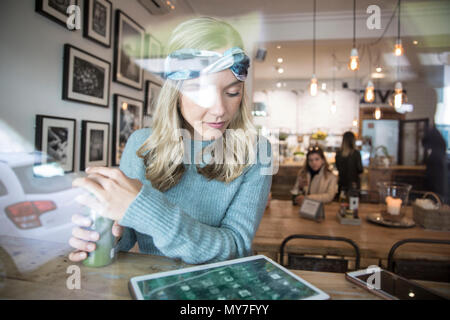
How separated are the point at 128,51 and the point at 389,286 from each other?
1489mm

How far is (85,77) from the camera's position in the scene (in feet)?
3.80

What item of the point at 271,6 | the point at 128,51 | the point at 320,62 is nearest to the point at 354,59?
the point at 271,6

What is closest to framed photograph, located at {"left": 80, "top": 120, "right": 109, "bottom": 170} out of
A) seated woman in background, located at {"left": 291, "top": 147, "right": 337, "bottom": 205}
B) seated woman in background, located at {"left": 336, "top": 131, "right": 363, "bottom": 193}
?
seated woman in background, located at {"left": 291, "top": 147, "right": 337, "bottom": 205}

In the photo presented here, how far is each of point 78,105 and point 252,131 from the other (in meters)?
0.76

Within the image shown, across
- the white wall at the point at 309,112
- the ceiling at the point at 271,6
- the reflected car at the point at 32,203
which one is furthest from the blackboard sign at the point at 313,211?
the white wall at the point at 309,112

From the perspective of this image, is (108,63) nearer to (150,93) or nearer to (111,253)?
(150,93)

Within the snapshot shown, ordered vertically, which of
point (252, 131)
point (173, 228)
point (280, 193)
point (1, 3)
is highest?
point (1, 3)

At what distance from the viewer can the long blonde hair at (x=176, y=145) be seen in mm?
660

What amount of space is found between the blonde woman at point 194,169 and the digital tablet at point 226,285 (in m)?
0.08

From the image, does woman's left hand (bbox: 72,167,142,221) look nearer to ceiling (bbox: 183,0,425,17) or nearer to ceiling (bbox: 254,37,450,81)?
ceiling (bbox: 183,0,425,17)

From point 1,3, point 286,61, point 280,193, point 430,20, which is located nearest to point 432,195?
point 430,20

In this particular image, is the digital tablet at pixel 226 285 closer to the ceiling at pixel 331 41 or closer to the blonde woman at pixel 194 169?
the blonde woman at pixel 194 169
